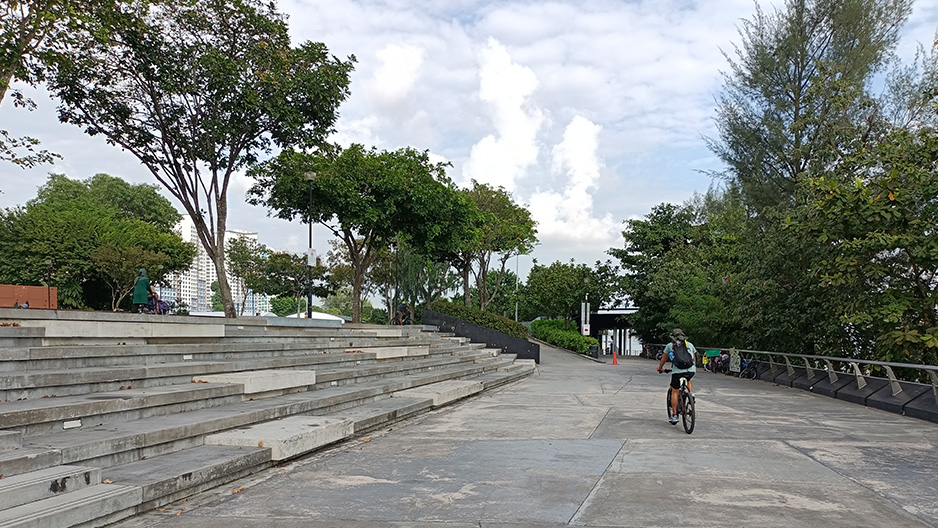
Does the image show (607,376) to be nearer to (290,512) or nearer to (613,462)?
(613,462)

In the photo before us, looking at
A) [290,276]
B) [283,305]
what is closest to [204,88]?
[290,276]

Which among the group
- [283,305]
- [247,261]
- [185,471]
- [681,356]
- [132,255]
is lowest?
[185,471]

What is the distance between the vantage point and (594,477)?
23.1 feet

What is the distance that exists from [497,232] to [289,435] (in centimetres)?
3583

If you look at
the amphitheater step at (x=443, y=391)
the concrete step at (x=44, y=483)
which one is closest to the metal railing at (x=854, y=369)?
the amphitheater step at (x=443, y=391)

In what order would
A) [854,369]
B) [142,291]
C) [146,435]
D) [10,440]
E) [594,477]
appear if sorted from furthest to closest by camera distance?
[142,291] < [854,369] < [594,477] < [146,435] < [10,440]

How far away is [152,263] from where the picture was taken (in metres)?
42.7

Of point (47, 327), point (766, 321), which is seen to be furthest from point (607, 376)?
point (47, 327)

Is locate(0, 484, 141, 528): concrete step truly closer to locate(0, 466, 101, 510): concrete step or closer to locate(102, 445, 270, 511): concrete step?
locate(0, 466, 101, 510): concrete step

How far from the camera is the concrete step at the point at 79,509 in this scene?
4.30 m

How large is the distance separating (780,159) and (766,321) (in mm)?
6262

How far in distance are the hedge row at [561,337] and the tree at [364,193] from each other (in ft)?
58.9

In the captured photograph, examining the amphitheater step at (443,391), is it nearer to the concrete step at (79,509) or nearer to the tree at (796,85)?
the concrete step at (79,509)

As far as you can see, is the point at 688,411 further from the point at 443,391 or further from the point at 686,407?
the point at 443,391
